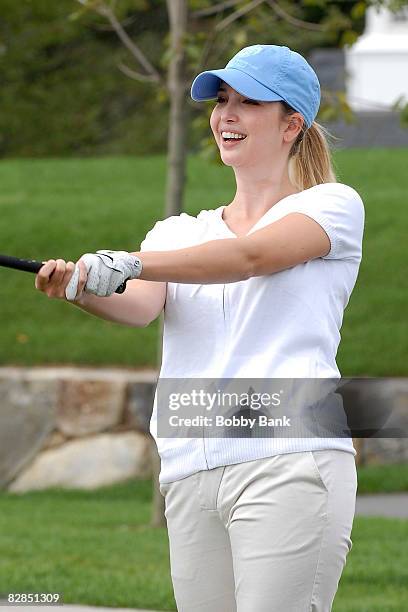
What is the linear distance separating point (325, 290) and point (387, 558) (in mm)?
4003

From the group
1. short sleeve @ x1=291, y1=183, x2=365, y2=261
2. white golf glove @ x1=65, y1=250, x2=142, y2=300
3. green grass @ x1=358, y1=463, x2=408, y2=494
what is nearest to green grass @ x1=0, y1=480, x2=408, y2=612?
green grass @ x1=358, y1=463, x2=408, y2=494

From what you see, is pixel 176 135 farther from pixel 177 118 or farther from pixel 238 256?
pixel 238 256

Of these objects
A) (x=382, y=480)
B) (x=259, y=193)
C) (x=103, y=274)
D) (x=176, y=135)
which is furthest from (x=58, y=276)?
(x=382, y=480)

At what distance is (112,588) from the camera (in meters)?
5.78

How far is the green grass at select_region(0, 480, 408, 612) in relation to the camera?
18.6 ft

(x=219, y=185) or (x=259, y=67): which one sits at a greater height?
(x=219, y=185)

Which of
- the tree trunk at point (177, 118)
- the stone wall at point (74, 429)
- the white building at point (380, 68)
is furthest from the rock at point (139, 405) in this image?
the white building at point (380, 68)

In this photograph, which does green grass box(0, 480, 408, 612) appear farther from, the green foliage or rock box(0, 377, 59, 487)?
the green foliage

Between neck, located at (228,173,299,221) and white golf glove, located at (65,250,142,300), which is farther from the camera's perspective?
neck, located at (228,173,299,221)

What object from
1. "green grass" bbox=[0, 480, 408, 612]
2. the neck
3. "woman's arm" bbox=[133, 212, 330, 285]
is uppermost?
the neck

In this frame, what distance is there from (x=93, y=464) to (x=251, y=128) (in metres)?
6.67

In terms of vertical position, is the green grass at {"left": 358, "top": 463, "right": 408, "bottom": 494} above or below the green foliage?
below

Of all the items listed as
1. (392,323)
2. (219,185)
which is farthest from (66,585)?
(219,185)

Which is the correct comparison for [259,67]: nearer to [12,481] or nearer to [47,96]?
[12,481]
